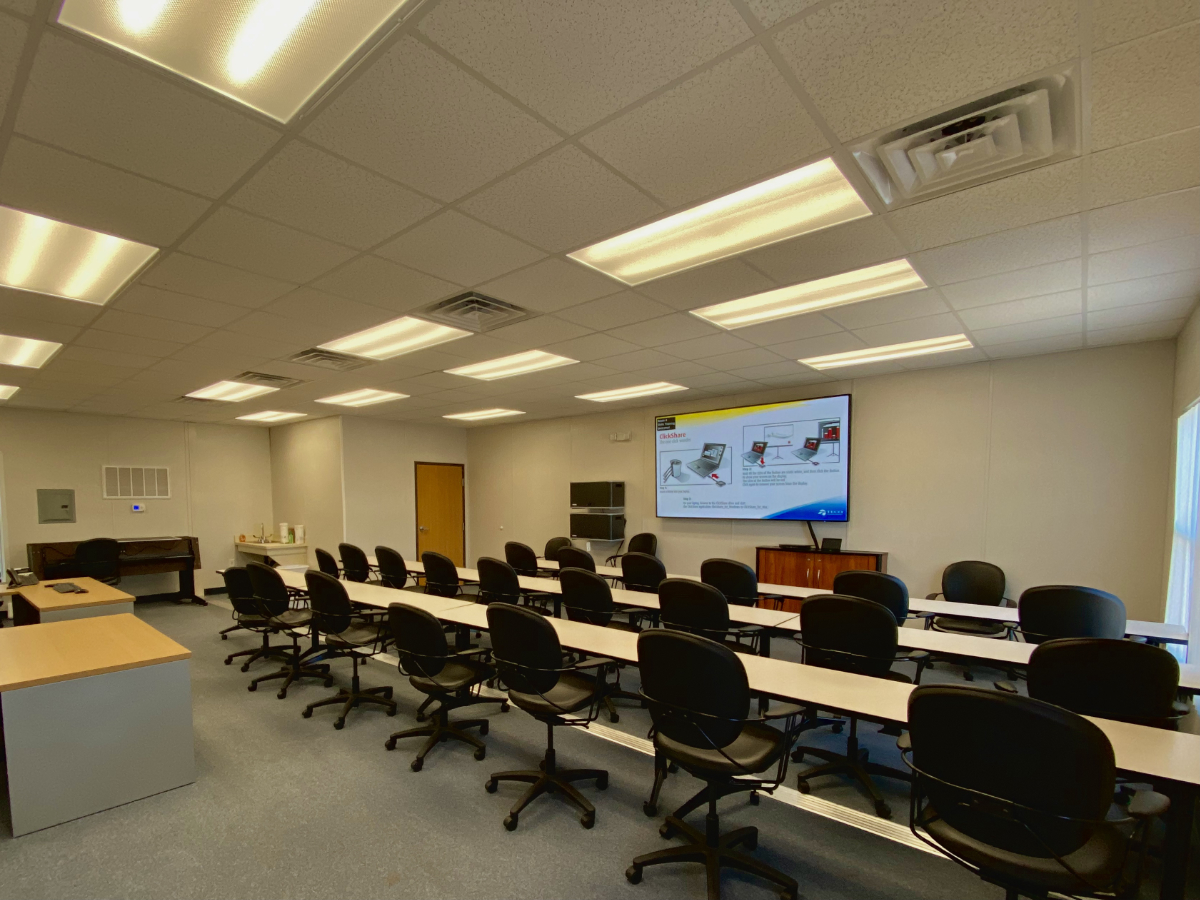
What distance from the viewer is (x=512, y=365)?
5.07 meters

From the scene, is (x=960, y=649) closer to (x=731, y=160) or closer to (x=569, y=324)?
(x=731, y=160)

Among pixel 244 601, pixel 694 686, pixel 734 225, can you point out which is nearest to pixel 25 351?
pixel 244 601

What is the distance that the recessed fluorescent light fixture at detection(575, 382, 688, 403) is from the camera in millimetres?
6062

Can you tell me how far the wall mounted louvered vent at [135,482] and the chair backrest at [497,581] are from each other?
6.59 m

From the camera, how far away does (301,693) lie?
4.12m

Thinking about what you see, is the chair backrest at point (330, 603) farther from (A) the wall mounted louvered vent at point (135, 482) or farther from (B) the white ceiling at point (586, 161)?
(A) the wall mounted louvered vent at point (135, 482)

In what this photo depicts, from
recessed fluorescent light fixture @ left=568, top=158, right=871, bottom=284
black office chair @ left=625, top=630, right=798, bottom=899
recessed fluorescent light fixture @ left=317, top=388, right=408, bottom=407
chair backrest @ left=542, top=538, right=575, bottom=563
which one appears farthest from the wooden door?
black office chair @ left=625, top=630, right=798, bottom=899

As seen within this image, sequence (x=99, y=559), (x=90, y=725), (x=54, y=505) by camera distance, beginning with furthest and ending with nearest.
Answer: (x=54, y=505) → (x=99, y=559) → (x=90, y=725)

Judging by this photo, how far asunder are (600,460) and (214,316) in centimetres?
525

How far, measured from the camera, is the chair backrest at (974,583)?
4.75m

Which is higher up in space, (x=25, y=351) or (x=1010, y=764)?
(x=25, y=351)

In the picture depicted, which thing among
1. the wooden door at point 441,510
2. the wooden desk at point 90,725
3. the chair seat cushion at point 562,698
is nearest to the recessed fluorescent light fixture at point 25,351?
the wooden desk at point 90,725

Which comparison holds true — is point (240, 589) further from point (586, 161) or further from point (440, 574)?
A: point (586, 161)

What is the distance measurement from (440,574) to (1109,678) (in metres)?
4.81
